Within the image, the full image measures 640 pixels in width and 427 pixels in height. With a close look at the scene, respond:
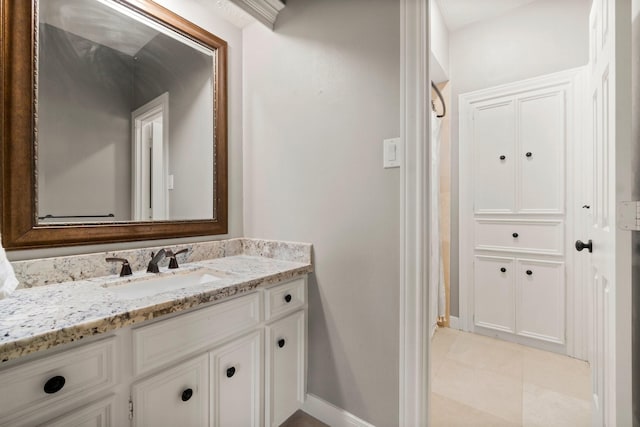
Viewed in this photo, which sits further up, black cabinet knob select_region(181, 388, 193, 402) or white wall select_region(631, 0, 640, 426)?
white wall select_region(631, 0, 640, 426)

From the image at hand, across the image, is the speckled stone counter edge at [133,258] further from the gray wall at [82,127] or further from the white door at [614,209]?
the white door at [614,209]

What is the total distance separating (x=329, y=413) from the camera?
57.6 inches

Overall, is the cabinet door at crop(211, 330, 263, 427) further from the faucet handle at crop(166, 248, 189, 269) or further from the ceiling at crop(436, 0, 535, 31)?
the ceiling at crop(436, 0, 535, 31)

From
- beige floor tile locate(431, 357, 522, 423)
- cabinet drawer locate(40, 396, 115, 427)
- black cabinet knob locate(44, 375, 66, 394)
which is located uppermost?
black cabinet knob locate(44, 375, 66, 394)

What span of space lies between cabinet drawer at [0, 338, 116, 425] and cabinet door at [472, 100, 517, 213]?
2708mm

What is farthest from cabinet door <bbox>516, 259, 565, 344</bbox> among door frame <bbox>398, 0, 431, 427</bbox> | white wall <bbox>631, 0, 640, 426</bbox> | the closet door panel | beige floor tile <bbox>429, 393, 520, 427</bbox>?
door frame <bbox>398, 0, 431, 427</bbox>

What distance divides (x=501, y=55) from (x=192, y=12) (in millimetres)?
2424

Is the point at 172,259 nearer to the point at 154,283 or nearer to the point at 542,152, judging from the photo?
the point at 154,283

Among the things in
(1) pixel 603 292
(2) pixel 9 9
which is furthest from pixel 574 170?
(2) pixel 9 9

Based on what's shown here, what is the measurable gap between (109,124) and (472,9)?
9.21 ft

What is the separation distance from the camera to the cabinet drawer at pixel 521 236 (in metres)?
2.24

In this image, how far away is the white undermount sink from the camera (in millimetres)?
1179

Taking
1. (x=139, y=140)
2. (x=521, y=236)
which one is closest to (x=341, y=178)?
(x=139, y=140)

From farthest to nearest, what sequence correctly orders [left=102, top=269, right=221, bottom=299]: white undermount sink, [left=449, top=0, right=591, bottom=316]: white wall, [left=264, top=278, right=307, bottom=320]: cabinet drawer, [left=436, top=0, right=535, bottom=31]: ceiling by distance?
[left=436, top=0, right=535, bottom=31]: ceiling < [left=449, top=0, right=591, bottom=316]: white wall < [left=264, top=278, right=307, bottom=320]: cabinet drawer < [left=102, top=269, right=221, bottom=299]: white undermount sink
